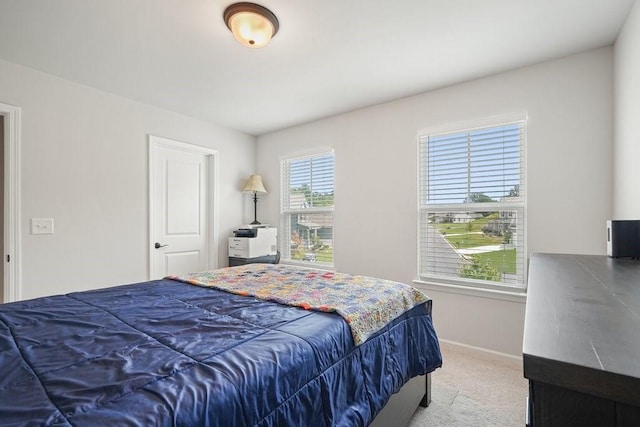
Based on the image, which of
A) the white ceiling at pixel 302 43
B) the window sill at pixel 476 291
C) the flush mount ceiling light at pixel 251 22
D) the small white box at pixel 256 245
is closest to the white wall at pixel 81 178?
the white ceiling at pixel 302 43

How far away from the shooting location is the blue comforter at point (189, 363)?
72 centimetres

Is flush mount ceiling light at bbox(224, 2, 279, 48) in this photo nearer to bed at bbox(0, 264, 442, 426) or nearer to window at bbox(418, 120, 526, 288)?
bed at bbox(0, 264, 442, 426)

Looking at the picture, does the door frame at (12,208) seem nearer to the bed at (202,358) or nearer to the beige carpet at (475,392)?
the bed at (202,358)

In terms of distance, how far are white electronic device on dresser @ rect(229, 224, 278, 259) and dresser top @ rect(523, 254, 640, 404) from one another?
316 cm

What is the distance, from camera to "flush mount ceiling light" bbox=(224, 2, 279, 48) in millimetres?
1759

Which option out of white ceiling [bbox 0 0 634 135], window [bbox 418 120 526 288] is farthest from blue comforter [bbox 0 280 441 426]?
white ceiling [bbox 0 0 634 135]

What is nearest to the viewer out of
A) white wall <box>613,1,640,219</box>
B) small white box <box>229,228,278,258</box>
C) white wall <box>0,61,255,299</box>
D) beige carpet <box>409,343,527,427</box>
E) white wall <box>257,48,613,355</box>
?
white wall <box>613,1,640,219</box>

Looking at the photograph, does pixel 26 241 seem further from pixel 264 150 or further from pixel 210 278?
pixel 264 150

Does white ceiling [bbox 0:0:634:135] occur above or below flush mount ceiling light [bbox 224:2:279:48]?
above

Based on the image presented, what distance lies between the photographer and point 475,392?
214 cm

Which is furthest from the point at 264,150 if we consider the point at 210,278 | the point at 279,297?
the point at 279,297

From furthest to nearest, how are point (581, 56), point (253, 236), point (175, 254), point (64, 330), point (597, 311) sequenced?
point (253, 236)
point (175, 254)
point (581, 56)
point (64, 330)
point (597, 311)

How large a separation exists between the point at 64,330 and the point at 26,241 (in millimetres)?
1943

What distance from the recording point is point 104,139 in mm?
2922
